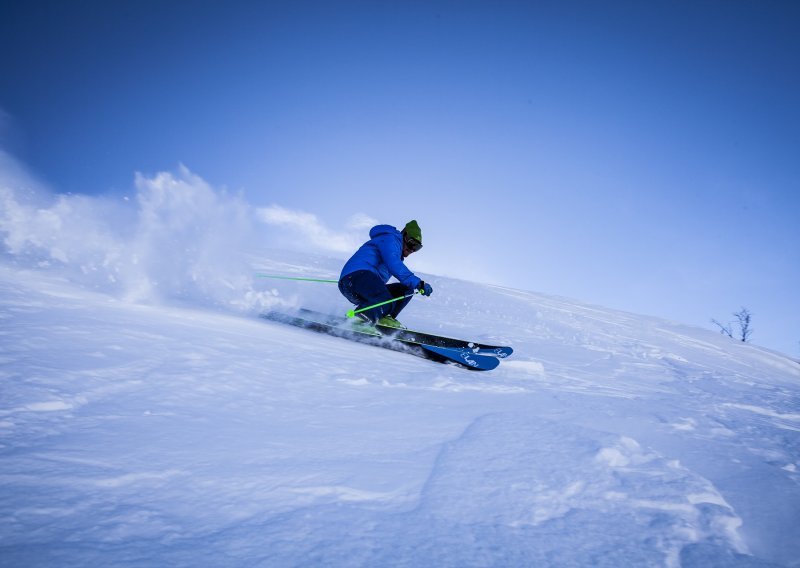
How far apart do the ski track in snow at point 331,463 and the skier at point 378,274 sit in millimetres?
1819

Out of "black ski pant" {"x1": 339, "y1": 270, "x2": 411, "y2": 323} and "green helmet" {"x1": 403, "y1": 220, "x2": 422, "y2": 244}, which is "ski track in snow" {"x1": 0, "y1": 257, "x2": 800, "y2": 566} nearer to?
"black ski pant" {"x1": 339, "y1": 270, "x2": 411, "y2": 323}

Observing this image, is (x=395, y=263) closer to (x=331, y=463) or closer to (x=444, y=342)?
(x=444, y=342)

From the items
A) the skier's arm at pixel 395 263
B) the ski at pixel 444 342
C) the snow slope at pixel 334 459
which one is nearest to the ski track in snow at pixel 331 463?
the snow slope at pixel 334 459

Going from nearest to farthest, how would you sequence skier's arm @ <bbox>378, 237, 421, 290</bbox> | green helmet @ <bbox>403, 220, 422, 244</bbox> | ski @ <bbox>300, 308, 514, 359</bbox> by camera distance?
ski @ <bbox>300, 308, 514, 359</bbox>, skier's arm @ <bbox>378, 237, 421, 290</bbox>, green helmet @ <bbox>403, 220, 422, 244</bbox>

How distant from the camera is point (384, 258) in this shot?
16.7ft

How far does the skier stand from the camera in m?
5.04

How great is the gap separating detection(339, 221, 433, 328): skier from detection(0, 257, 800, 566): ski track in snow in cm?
182

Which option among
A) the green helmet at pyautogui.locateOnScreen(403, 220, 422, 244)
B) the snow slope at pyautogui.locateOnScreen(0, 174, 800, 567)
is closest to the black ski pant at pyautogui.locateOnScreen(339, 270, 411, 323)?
the green helmet at pyautogui.locateOnScreen(403, 220, 422, 244)

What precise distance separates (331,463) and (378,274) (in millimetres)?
3754

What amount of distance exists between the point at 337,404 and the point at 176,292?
4.47 meters

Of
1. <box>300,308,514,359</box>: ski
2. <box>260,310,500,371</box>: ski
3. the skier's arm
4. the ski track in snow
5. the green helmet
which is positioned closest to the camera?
the ski track in snow

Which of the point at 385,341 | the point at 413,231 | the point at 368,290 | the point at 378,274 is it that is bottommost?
the point at 385,341

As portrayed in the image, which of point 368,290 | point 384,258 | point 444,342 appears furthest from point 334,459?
point 384,258

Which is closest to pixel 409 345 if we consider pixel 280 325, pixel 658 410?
pixel 280 325
